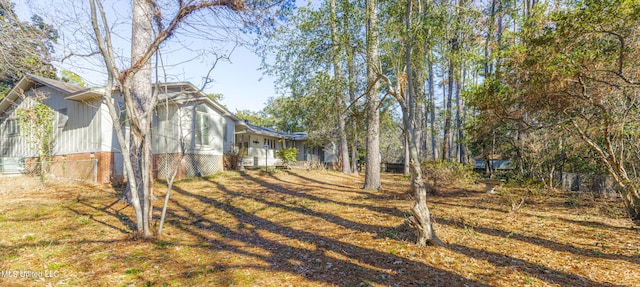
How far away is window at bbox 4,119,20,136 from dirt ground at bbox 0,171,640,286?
9079mm

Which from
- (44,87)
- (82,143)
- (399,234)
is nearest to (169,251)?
(399,234)

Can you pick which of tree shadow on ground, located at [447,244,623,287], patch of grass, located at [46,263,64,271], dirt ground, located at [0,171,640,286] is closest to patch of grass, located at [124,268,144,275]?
dirt ground, located at [0,171,640,286]

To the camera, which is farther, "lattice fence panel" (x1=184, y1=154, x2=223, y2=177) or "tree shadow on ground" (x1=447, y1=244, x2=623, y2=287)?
"lattice fence panel" (x1=184, y1=154, x2=223, y2=177)

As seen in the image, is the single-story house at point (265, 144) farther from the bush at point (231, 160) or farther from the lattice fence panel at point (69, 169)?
the lattice fence panel at point (69, 169)

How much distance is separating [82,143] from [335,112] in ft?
39.1

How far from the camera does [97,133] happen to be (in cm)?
1266

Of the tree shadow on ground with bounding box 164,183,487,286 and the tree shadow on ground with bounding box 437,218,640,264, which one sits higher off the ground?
the tree shadow on ground with bounding box 437,218,640,264

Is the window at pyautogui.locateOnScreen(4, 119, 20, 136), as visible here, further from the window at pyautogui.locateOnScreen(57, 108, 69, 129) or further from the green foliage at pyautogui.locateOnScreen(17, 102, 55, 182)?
the green foliage at pyautogui.locateOnScreen(17, 102, 55, 182)

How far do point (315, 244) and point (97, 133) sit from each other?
12.3m

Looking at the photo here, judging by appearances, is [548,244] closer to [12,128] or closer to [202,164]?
[202,164]

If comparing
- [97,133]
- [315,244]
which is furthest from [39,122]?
[315,244]

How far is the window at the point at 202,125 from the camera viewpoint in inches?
580

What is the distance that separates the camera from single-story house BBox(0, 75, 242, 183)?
1255 centimetres

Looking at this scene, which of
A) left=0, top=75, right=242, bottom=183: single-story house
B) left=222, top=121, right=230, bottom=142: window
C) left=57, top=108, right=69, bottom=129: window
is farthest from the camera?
left=222, top=121, right=230, bottom=142: window
